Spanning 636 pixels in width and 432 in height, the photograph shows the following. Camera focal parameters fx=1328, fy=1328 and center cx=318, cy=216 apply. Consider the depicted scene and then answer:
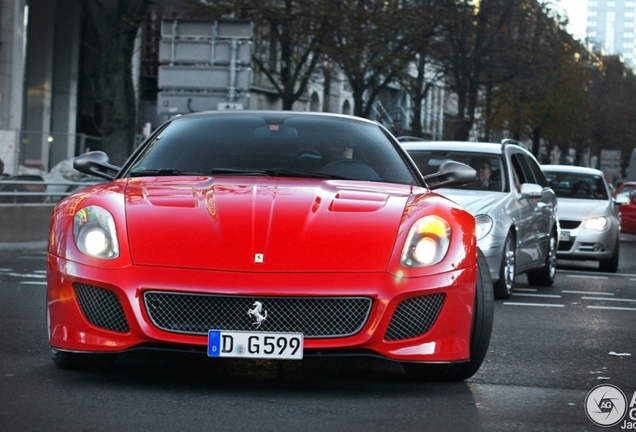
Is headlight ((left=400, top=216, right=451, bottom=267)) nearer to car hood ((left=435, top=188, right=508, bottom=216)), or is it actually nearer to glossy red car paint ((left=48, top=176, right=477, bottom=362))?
glossy red car paint ((left=48, top=176, right=477, bottom=362))

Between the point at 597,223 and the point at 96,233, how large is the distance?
43.6 feet

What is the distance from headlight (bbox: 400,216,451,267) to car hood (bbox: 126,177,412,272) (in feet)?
0.28

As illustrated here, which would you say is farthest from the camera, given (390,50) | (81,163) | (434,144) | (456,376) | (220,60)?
(390,50)

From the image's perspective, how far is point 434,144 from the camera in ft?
45.5

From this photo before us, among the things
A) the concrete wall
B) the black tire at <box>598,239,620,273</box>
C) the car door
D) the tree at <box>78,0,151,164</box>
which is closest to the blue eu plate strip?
the car door

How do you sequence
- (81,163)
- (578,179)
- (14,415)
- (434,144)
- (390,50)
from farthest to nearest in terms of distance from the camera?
(390,50) < (578,179) < (434,144) < (81,163) < (14,415)

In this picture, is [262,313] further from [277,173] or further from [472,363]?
[277,173]

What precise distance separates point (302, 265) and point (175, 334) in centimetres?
63

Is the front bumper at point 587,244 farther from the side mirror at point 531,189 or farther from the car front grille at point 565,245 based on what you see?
the side mirror at point 531,189

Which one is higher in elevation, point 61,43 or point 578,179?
point 61,43

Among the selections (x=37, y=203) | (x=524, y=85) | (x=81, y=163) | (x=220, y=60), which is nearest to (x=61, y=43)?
(x=524, y=85)

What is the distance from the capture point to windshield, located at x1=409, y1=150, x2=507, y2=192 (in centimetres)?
1321

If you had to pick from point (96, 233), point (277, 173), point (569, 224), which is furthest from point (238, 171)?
point (569, 224)

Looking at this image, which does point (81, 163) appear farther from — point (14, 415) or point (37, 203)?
point (37, 203)
